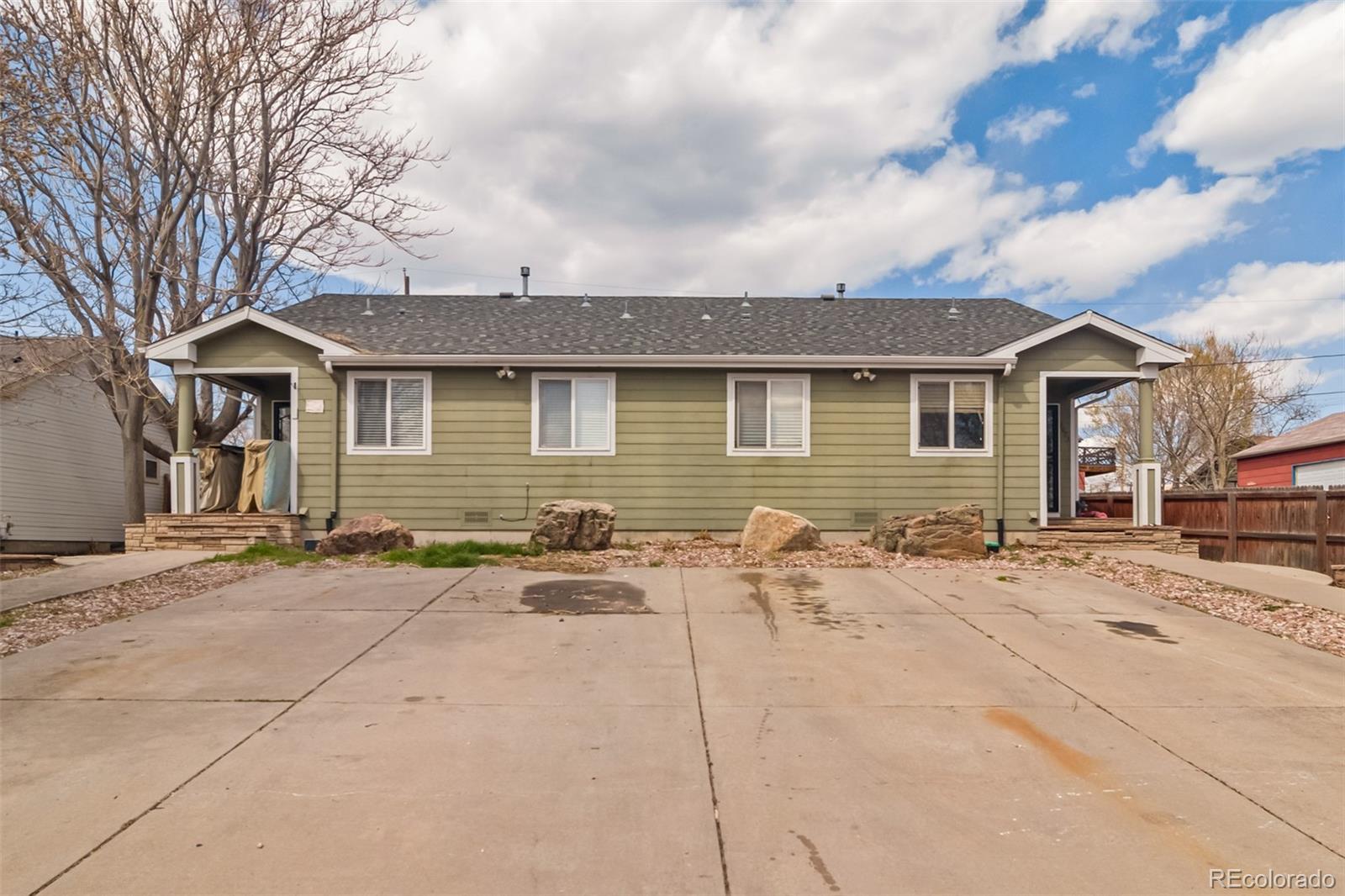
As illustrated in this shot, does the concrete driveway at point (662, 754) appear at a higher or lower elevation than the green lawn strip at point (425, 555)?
lower

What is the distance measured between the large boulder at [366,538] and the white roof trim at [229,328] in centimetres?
282

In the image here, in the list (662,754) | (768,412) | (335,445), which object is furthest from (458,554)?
(662,754)

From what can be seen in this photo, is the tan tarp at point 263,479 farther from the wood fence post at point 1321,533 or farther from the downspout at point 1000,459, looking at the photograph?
the wood fence post at point 1321,533

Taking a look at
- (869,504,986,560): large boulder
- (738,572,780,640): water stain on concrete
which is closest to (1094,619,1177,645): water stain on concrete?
(738,572,780,640): water stain on concrete

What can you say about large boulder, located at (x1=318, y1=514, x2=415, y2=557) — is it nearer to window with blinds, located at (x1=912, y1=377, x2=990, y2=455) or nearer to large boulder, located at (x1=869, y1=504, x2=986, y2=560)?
large boulder, located at (x1=869, y1=504, x2=986, y2=560)

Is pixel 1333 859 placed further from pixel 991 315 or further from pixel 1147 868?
pixel 991 315

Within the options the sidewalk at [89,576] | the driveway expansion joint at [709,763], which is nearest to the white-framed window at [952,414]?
the driveway expansion joint at [709,763]

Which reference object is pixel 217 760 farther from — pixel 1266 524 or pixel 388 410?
pixel 1266 524

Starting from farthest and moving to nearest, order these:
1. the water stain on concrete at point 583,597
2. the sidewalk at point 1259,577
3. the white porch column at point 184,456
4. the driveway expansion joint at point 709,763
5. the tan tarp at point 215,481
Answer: the white porch column at point 184,456
the tan tarp at point 215,481
the sidewalk at point 1259,577
the water stain on concrete at point 583,597
the driveway expansion joint at point 709,763

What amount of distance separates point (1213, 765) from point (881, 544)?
721 centimetres

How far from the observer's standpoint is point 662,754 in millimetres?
4117

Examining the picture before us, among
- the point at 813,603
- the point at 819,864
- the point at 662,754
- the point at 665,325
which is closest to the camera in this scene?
the point at 819,864

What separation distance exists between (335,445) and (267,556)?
235 cm

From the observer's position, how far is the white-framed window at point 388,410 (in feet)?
40.4
